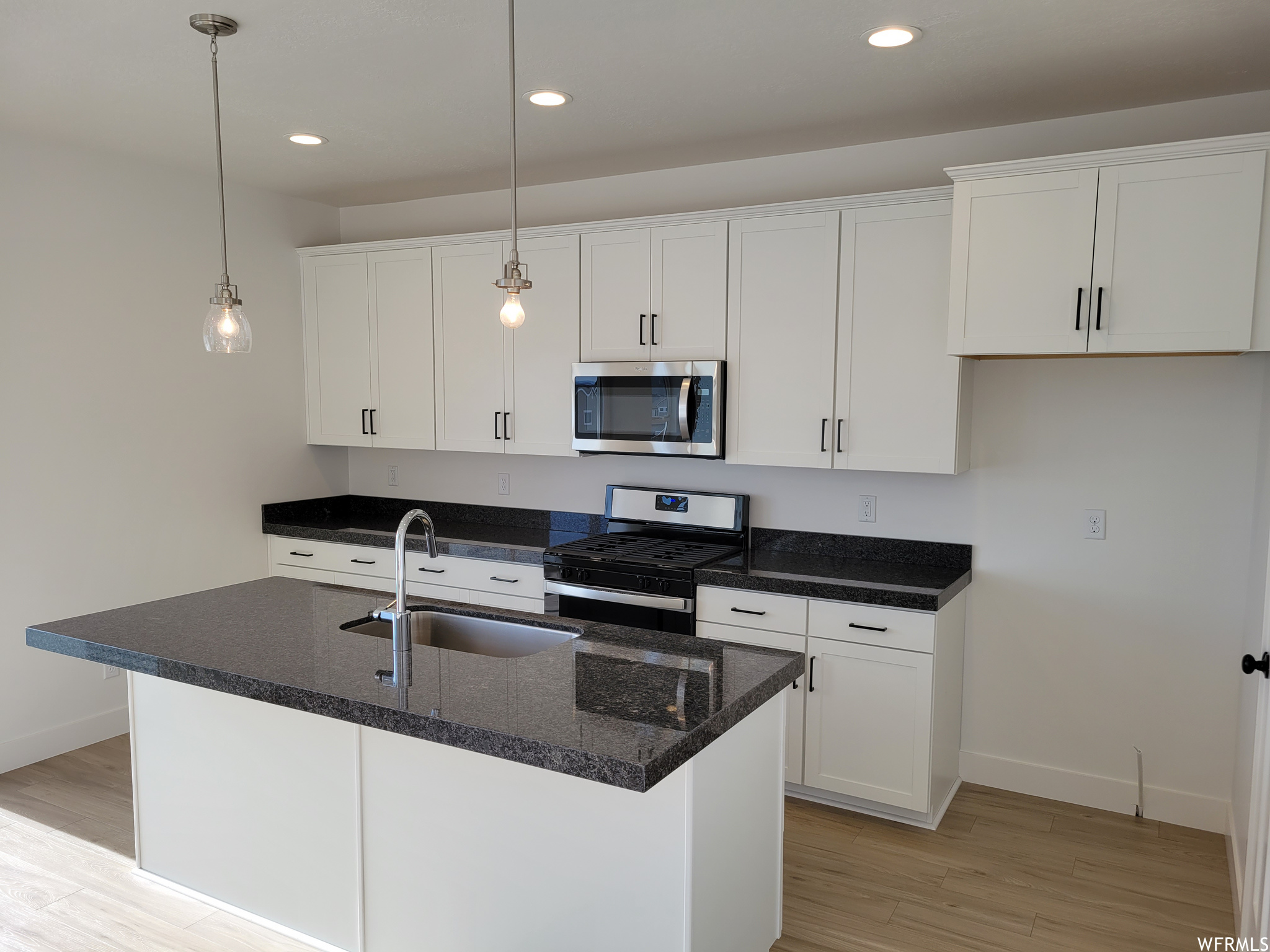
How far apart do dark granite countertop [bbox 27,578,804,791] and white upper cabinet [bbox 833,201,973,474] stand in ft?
4.21

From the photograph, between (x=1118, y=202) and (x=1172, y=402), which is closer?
(x=1118, y=202)

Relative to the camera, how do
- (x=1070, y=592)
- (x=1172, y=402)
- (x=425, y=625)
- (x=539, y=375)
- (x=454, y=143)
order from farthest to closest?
1. (x=539, y=375)
2. (x=454, y=143)
3. (x=1070, y=592)
4. (x=1172, y=402)
5. (x=425, y=625)

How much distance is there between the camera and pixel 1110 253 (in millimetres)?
2771

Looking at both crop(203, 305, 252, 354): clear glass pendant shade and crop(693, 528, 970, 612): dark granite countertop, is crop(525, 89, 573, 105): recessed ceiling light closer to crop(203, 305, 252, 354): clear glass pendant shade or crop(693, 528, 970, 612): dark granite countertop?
crop(203, 305, 252, 354): clear glass pendant shade

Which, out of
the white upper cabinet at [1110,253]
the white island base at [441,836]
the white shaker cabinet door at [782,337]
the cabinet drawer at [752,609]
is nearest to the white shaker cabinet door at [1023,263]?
the white upper cabinet at [1110,253]

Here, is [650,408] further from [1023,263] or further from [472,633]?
[1023,263]

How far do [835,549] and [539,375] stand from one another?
155 cm

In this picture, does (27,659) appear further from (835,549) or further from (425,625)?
(835,549)

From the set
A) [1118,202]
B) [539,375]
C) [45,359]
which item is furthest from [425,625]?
[1118,202]

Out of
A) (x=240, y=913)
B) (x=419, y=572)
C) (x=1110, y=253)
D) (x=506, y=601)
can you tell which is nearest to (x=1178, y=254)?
(x=1110, y=253)

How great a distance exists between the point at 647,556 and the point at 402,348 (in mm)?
1755

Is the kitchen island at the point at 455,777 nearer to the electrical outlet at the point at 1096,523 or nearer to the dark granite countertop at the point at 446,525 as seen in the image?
the dark granite countertop at the point at 446,525

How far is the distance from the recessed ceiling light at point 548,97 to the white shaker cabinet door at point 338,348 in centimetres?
181

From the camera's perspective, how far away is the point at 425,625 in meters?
2.72
